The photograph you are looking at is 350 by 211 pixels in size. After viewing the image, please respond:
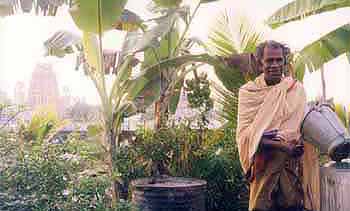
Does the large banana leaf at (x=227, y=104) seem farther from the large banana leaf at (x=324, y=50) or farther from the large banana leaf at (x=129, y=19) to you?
the large banana leaf at (x=129, y=19)

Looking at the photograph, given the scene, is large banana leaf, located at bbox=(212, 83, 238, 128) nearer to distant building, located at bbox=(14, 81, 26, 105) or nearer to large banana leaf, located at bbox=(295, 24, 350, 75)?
large banana leaf, located at bbox=(295, 24, 350, 75)

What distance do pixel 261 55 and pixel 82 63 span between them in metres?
2.16

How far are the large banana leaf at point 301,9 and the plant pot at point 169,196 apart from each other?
1986mm

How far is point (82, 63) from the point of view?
413 centimetres

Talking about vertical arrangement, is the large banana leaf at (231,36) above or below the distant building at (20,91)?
above

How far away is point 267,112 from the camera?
243 cm

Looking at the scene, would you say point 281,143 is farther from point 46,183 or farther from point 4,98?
point 4,98

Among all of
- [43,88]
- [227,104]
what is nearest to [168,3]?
[227,104]

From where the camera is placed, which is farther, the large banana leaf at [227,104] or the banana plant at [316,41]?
the large banana leaf at [227,104]

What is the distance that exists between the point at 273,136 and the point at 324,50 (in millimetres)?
2478

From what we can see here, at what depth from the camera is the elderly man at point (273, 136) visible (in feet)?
→ 7.68

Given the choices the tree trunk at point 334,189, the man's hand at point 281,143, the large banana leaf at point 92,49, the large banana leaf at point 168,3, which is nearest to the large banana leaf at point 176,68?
the large banana leaf at point 92,49

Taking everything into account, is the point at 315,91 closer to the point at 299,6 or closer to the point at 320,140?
the point at 299,6

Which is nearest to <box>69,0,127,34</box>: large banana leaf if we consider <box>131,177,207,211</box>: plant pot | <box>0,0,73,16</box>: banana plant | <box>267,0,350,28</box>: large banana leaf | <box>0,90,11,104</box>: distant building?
<box>0,0,73,16</box>: banana plant
